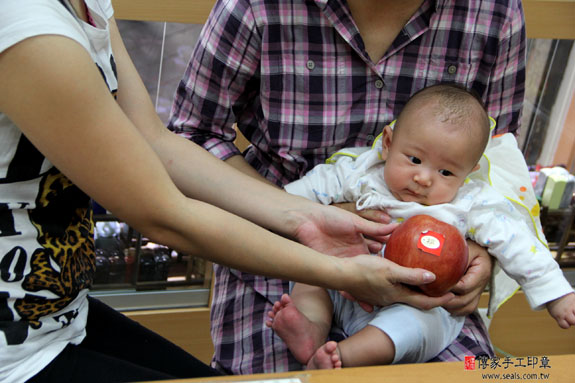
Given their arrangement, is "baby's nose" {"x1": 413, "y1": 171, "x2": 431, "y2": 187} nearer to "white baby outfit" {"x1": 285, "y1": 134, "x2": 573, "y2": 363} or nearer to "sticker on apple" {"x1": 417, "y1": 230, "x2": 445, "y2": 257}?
"white baby outfit" {"x1": 285, "y1": 134, "x2": 573, "y2": 363}

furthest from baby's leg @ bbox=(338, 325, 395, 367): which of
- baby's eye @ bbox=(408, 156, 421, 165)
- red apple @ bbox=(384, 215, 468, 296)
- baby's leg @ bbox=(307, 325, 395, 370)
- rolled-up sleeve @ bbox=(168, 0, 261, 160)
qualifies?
rolled-up sleeve @ bbox=(168, 0, 261, 160)

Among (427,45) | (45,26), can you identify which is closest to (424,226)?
(427,45)

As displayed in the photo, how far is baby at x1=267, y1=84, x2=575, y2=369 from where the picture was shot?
1.38 m

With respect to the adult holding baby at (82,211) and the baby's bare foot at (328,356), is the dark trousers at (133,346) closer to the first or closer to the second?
the adult holding baby at (82,211)

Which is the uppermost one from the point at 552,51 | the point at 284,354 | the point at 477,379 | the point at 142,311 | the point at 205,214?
the point at 552,51

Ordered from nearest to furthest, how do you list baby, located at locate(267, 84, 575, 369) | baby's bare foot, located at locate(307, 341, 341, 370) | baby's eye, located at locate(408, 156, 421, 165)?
1. baby's bare foot, located at locate(307, 341, 341, 370)
2. baby, located at locate(267, 84, 575, 369)
3. baby's eye, located at locate(408, 156, 421, 165)

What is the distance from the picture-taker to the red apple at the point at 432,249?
51.4 inches

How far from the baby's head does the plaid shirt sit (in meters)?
0.15

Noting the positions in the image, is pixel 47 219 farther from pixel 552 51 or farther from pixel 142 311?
pixel 552 51

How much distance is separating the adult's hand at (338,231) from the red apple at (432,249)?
0.09 m

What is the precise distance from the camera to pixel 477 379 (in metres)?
0.94

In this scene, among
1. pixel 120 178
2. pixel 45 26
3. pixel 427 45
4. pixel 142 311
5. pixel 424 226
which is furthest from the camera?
pixel 142 311

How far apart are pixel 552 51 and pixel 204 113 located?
1.64 metres

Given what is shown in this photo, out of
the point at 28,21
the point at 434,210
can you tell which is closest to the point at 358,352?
the point at 434,210
